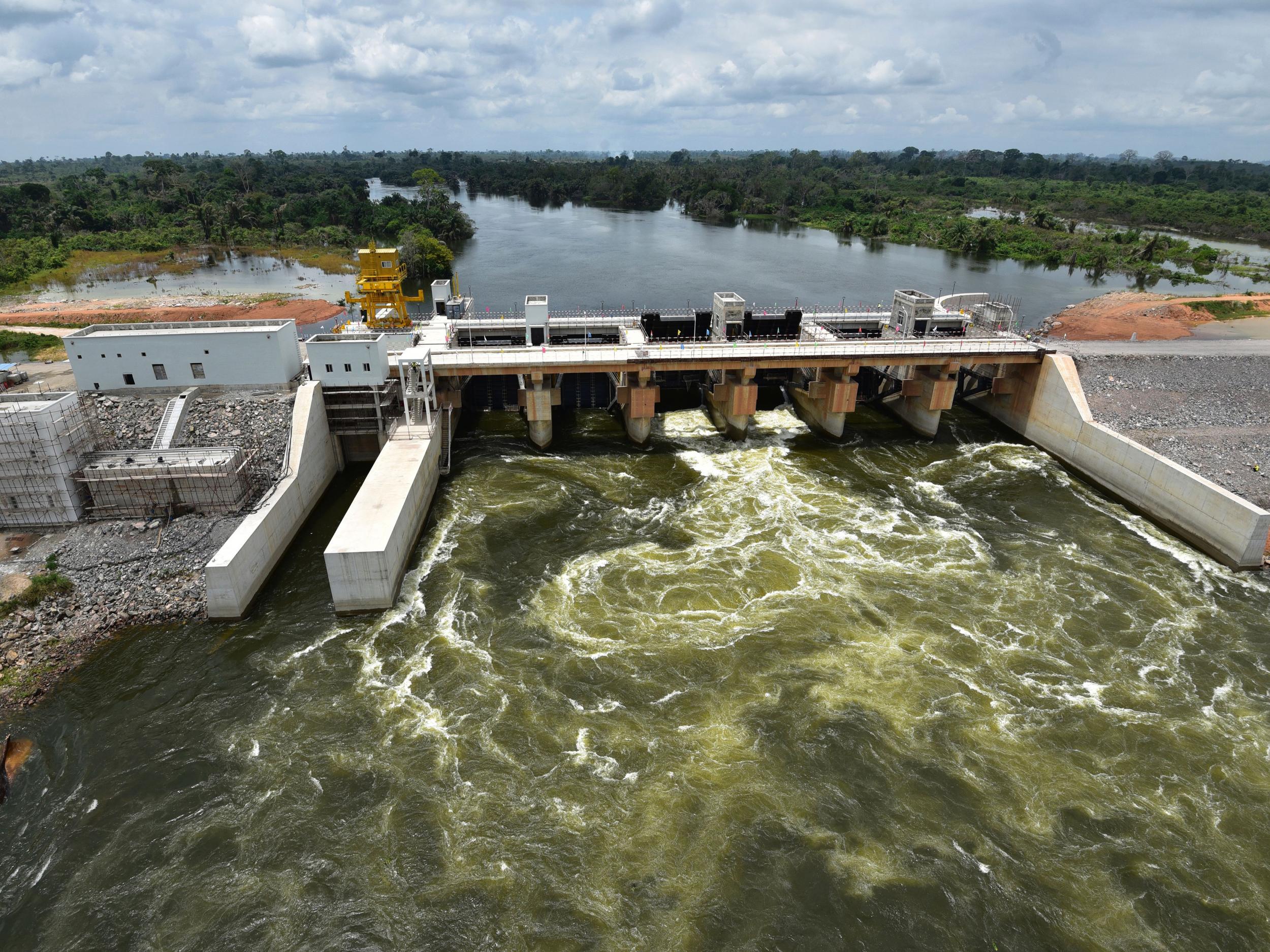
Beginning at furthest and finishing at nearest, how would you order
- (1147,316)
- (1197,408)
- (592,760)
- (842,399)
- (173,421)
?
(1147,316)
(842,399)
(1197,408)
(173,421)
(592,760)

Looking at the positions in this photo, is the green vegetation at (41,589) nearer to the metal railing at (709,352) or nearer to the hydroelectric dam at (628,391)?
the hydroelectric dam at (628,391)

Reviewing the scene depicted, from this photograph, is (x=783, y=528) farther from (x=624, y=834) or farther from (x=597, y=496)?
(x=624, y=834)

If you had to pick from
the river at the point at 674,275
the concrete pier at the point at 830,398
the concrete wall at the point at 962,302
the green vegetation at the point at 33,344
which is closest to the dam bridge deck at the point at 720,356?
the concrete pier at the point at 830,398

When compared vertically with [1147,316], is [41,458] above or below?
above

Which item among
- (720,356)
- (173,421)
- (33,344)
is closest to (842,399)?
(720,356)

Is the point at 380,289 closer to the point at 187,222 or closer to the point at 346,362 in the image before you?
the point at 346,362

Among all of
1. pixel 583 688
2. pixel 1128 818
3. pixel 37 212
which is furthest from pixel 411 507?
pixel 37 212
